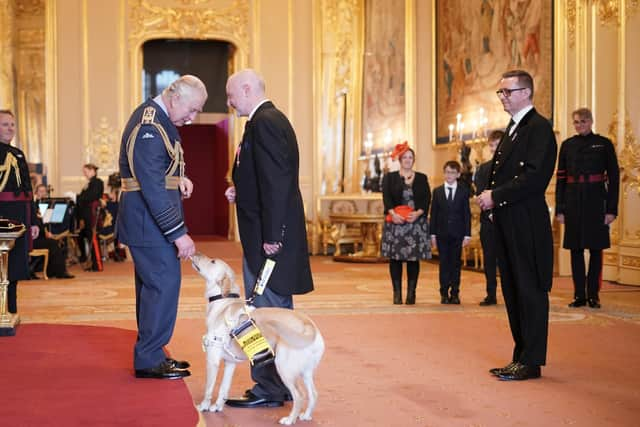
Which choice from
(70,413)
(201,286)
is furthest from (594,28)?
(70,413)

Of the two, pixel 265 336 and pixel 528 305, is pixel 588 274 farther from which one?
pixel 265 336

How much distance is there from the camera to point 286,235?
3.84m

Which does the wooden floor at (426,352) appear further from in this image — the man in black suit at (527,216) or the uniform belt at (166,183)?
the uniform belt at (166,183)

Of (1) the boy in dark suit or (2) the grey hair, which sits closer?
(2) the grey hair

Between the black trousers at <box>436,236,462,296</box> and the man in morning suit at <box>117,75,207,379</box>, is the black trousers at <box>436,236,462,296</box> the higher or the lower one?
the lower one

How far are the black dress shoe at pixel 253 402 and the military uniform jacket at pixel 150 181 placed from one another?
2.69 ft

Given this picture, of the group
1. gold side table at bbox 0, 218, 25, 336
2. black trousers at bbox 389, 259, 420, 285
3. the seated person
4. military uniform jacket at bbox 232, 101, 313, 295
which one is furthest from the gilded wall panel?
military uniform jacket at bbox 232, 101, 313, 295

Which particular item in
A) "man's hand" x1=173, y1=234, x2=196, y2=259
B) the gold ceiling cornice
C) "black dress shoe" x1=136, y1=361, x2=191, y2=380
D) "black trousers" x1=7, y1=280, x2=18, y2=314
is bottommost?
"black dress shoe" x1=136, y1=361, x2=191, y2=380

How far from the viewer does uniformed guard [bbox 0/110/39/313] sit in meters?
5.90

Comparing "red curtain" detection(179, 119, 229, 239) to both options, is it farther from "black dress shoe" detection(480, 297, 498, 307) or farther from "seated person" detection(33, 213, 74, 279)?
"black dress shoe" detection(480, 297, 498, 307)

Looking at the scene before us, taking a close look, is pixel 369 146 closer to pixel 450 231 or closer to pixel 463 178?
pixel 463 178

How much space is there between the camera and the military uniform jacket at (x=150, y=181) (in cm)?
408

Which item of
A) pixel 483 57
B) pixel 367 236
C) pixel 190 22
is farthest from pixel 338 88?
pixel 483 57

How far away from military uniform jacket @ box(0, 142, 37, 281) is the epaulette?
217 cm
